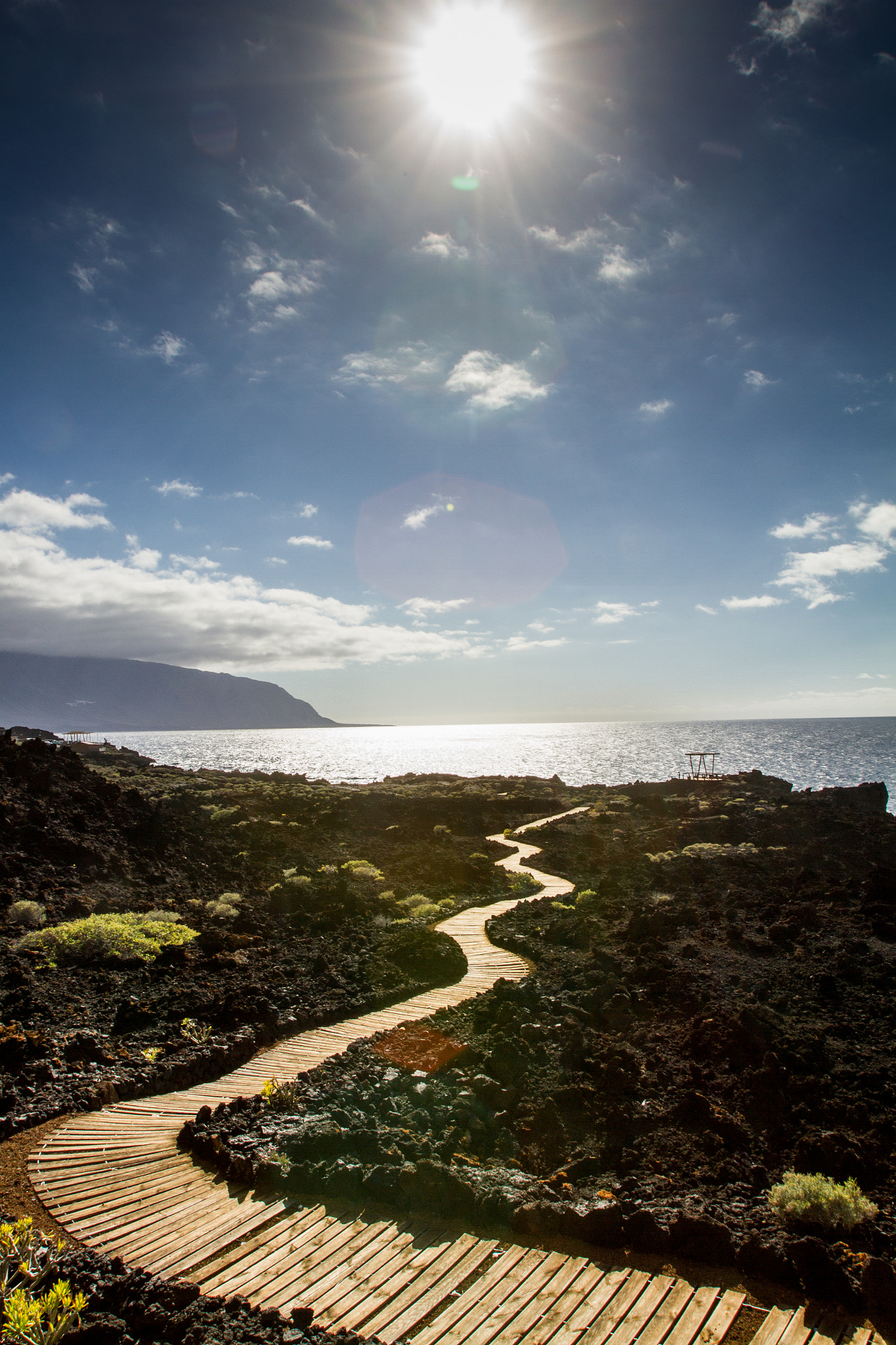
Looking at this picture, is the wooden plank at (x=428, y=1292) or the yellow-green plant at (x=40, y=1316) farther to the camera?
the wooden plank at (x=428, y=1292)

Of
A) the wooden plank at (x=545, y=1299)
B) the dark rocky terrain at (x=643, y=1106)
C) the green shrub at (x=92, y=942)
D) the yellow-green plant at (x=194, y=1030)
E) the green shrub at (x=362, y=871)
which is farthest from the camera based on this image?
the green shrub at (x=362, y=871)

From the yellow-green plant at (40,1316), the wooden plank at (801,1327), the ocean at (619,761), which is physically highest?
the yellow-green plant at (40,1316)

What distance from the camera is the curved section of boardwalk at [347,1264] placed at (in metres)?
5.22

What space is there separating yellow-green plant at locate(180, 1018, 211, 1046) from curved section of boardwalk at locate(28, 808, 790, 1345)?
7.88 ft

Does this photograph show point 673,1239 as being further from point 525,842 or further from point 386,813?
point 386,813

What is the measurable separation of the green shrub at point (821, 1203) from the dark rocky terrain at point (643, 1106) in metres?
0.12

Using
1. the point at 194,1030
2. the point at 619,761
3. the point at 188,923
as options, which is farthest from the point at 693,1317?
the point at 619,761

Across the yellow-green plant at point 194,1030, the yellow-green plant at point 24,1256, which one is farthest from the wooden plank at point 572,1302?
the yellow-green plant at point 194,1030

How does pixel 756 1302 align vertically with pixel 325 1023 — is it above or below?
above

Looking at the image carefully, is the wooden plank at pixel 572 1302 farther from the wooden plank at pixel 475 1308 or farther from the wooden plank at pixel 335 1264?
the wooden plank at pixel 335 1264

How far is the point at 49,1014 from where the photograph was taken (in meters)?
10.8

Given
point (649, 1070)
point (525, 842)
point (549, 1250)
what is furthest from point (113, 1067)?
point (525, 842)

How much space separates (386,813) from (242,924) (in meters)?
22.8

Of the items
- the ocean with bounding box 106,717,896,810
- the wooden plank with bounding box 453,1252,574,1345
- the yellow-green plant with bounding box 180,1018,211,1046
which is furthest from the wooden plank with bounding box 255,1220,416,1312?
the ocean with bounding box 106,717,896,810
